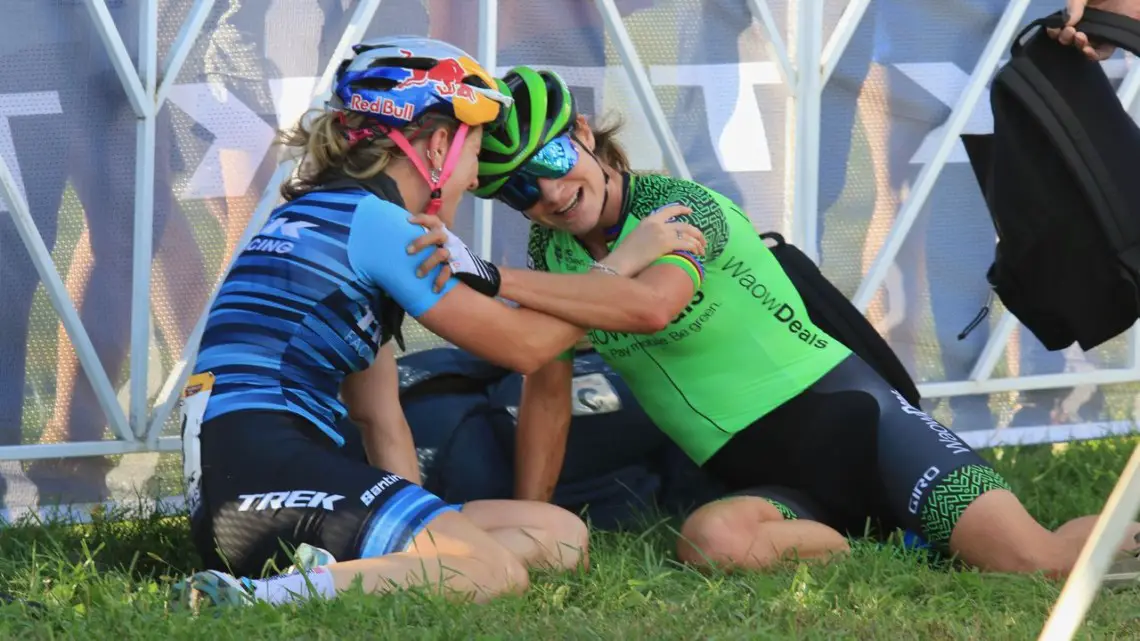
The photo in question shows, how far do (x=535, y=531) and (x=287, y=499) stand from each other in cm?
68

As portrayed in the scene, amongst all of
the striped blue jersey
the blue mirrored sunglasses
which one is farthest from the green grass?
the blue mirrored sunglasses

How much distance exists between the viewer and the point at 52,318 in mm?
4820

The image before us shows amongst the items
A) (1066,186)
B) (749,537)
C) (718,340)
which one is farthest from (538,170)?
(1066,186)

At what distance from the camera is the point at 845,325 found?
14.3 ft

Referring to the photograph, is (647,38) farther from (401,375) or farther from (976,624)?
(976,624)

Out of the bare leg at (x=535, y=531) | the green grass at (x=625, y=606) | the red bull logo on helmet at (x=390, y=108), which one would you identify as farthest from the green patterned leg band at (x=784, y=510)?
the red bull logo on helmet at (x=390, y=108)

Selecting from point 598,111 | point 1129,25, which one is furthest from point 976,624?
point 598,111

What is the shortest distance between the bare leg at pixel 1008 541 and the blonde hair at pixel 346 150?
5.48ft

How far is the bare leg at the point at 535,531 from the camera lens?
3.54m

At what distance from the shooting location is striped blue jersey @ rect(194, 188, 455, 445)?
331 cm

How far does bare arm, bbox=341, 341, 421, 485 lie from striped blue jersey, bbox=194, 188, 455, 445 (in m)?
0.42

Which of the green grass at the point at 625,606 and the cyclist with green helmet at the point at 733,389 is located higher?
the cyclist with green helmet at the point at 733,389

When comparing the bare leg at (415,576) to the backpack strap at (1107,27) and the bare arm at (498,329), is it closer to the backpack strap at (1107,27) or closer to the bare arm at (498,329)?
the bare arm at (498,329)

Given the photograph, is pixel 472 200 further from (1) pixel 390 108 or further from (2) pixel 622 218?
(1) pixel 390 108
